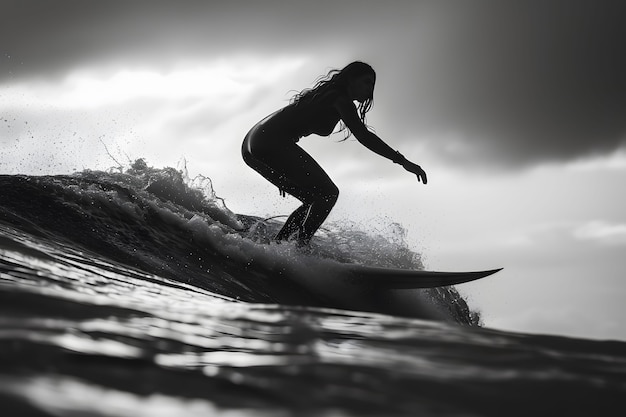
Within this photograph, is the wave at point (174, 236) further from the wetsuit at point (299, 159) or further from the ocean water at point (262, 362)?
the ocean water at point (262, 362)

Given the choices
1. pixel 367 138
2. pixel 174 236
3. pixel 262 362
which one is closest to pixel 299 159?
pixel 367 138

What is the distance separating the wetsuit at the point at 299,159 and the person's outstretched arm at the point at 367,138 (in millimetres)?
98

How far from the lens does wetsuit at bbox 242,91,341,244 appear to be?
4387 millimetres

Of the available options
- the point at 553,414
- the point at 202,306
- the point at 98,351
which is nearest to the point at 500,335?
the point at 553,414

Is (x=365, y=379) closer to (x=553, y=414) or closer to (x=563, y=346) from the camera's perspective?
(x=553, y=414)

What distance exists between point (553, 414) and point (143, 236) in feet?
12.0

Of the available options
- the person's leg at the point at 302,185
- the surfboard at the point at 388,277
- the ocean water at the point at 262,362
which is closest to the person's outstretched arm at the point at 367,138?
the person's leg at the point at 302,185

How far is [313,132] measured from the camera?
460cm

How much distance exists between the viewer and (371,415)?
2.25 feet

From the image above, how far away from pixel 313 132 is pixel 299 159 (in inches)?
10.7

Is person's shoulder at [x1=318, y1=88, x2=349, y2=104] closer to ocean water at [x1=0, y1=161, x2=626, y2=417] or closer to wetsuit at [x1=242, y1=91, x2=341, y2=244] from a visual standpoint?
wetsuit at [x1=242, y1=91, x2=341, y2=244]

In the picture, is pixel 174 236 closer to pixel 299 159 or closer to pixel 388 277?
pixel 299 159

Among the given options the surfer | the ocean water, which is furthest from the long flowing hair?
the ocean water

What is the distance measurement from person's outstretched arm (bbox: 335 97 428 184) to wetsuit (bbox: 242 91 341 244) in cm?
10
